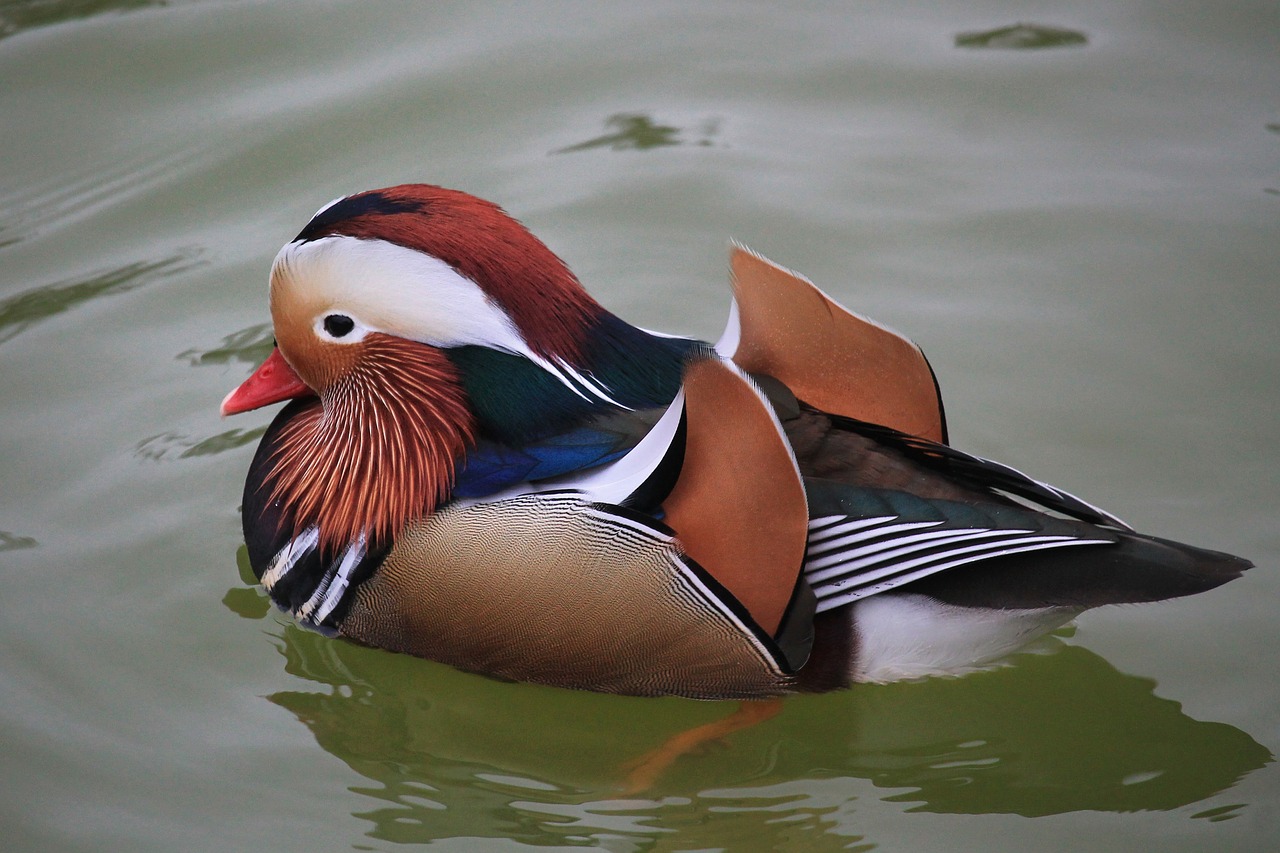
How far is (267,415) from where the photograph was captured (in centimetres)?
461

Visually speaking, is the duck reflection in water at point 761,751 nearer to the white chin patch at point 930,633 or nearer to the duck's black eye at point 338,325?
the white chin patch at point 930,633

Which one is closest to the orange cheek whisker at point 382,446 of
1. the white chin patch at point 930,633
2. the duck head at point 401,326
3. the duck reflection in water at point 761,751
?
the duck head at point 401,326

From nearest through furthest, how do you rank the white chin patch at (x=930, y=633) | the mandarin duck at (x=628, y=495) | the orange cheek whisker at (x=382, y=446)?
the mandarin duck at (x=628, y=495), the white chin patch at (x=930, y=633), the orange cheek whisker at (x=382, y=446)

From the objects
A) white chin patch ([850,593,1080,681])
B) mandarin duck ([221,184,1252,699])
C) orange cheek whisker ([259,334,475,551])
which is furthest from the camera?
orange cheek whisker ([259,334,475,551])

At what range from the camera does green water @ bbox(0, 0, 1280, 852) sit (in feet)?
10.9

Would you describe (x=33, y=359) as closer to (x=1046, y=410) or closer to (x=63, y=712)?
(x=63, y=712)

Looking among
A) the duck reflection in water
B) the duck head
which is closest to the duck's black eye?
the duck head

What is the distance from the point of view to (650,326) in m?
4.89

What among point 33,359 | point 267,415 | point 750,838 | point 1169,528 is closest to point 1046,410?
point 1169,528

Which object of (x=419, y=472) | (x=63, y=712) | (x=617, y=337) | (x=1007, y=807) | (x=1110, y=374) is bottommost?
(x=1007, y=807)

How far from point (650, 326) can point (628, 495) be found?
1853 millimetres

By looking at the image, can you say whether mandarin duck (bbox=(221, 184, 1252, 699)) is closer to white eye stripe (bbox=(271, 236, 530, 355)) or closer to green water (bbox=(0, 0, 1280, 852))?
white eye stripe (bbox=(271, 236, 530, 355))

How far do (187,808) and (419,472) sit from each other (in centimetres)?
99

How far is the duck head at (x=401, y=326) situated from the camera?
3.29 meters
